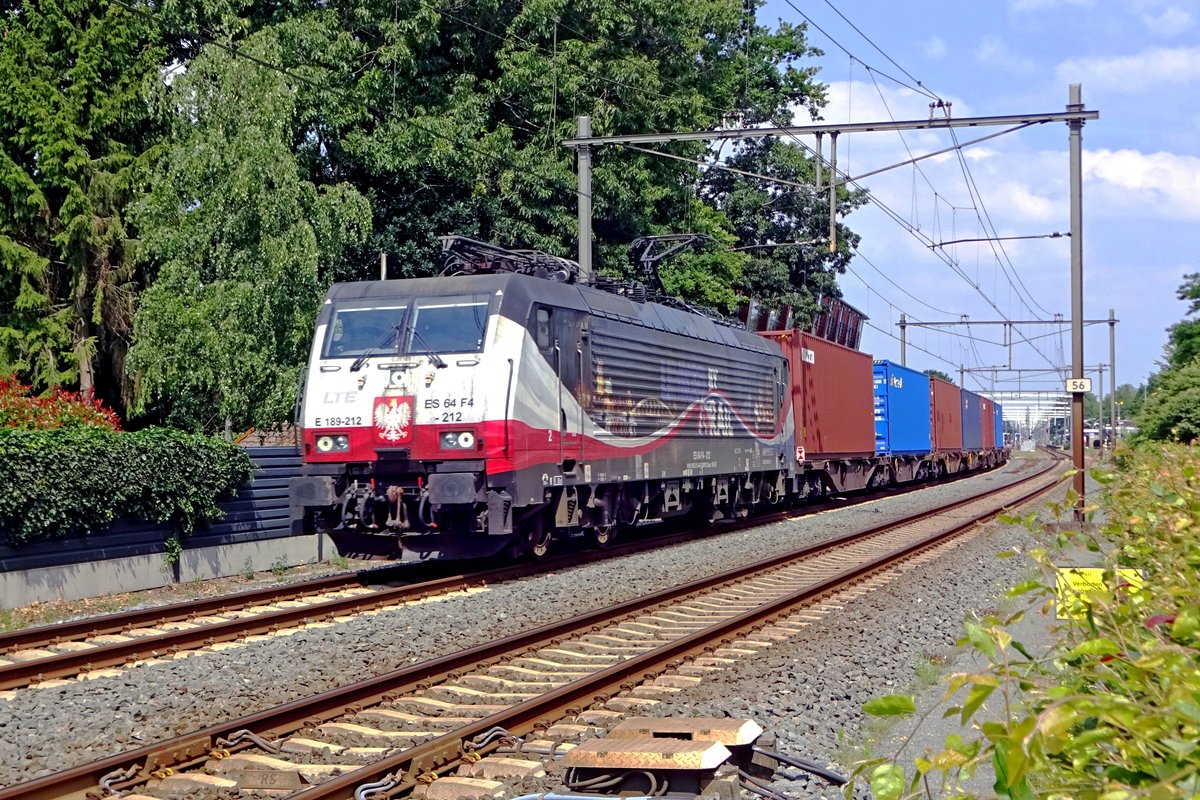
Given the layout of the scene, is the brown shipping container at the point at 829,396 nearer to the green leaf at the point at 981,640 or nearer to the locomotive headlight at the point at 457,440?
the locomotive headlight at the point at 457,440

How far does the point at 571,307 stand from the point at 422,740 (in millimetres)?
8258

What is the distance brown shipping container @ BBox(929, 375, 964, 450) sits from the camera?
38.8 m

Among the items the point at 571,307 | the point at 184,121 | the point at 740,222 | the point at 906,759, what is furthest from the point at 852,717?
the point at 740,222

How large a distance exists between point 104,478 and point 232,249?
7447 mm

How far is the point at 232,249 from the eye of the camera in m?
19.7

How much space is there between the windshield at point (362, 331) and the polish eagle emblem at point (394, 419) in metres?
0.68

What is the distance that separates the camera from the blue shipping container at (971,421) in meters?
46.3

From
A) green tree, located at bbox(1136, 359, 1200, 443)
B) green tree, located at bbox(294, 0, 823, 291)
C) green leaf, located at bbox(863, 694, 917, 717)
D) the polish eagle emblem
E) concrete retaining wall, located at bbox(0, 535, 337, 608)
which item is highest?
green tree, located at bbox(294, 0, 823, 291)

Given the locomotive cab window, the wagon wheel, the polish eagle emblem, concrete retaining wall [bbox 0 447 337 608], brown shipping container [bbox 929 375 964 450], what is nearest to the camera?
concrete retaining wall [bbox 0 447 337 608]

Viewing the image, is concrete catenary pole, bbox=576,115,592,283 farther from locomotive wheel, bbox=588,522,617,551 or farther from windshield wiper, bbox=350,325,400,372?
windshield wiper, bbox=350,325,400,372

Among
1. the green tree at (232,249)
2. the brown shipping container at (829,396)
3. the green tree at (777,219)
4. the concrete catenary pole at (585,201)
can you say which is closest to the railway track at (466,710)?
the concrete catenary pole at (585,201)

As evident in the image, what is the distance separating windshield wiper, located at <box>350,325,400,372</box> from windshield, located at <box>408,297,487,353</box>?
20 centimetres

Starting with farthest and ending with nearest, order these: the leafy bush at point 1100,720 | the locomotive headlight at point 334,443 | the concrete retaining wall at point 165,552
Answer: the locomotive headlight at point 334,443
the concrete retaining wall at point 165,552
the leafy bush at point 1100,720

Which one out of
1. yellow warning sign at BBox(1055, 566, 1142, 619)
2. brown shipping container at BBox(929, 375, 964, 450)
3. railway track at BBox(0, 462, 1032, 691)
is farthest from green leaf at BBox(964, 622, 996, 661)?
brown shipping container at BBox(929, 375, 964, 450)
